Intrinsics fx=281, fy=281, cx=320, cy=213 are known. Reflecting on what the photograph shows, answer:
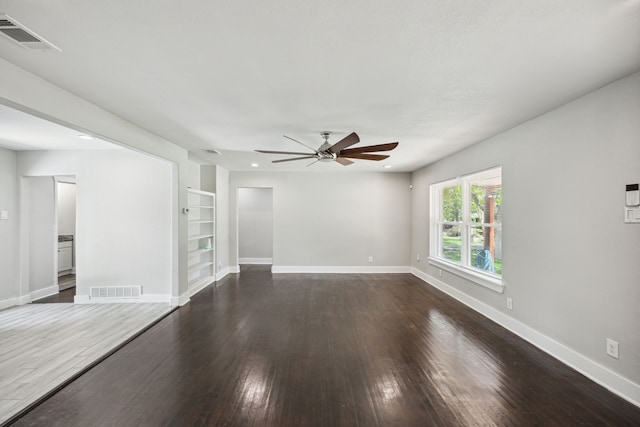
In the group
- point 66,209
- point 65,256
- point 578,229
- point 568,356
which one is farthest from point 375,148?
point 66,209

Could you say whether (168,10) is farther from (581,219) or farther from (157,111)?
(581,219)

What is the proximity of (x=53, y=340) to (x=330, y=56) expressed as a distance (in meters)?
4.14

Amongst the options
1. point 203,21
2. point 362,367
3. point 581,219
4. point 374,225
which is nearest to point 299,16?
point 203,21

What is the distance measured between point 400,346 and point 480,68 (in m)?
2.71

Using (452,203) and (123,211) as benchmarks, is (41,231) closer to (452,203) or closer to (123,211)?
(123,211)

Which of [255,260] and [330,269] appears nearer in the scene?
Result: [330,269]

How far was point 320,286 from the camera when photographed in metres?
5.64

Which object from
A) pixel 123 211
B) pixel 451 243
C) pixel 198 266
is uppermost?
pixel 123 211

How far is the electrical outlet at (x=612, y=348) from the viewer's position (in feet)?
7.43

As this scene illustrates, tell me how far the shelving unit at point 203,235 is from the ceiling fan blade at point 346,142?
323 centimetres

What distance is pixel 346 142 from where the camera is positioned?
9.86 feet

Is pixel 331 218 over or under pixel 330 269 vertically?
over

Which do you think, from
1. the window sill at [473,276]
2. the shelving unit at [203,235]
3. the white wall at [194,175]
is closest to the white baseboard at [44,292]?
the shelving unit at [203,235]

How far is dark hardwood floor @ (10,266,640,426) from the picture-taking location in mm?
1976
